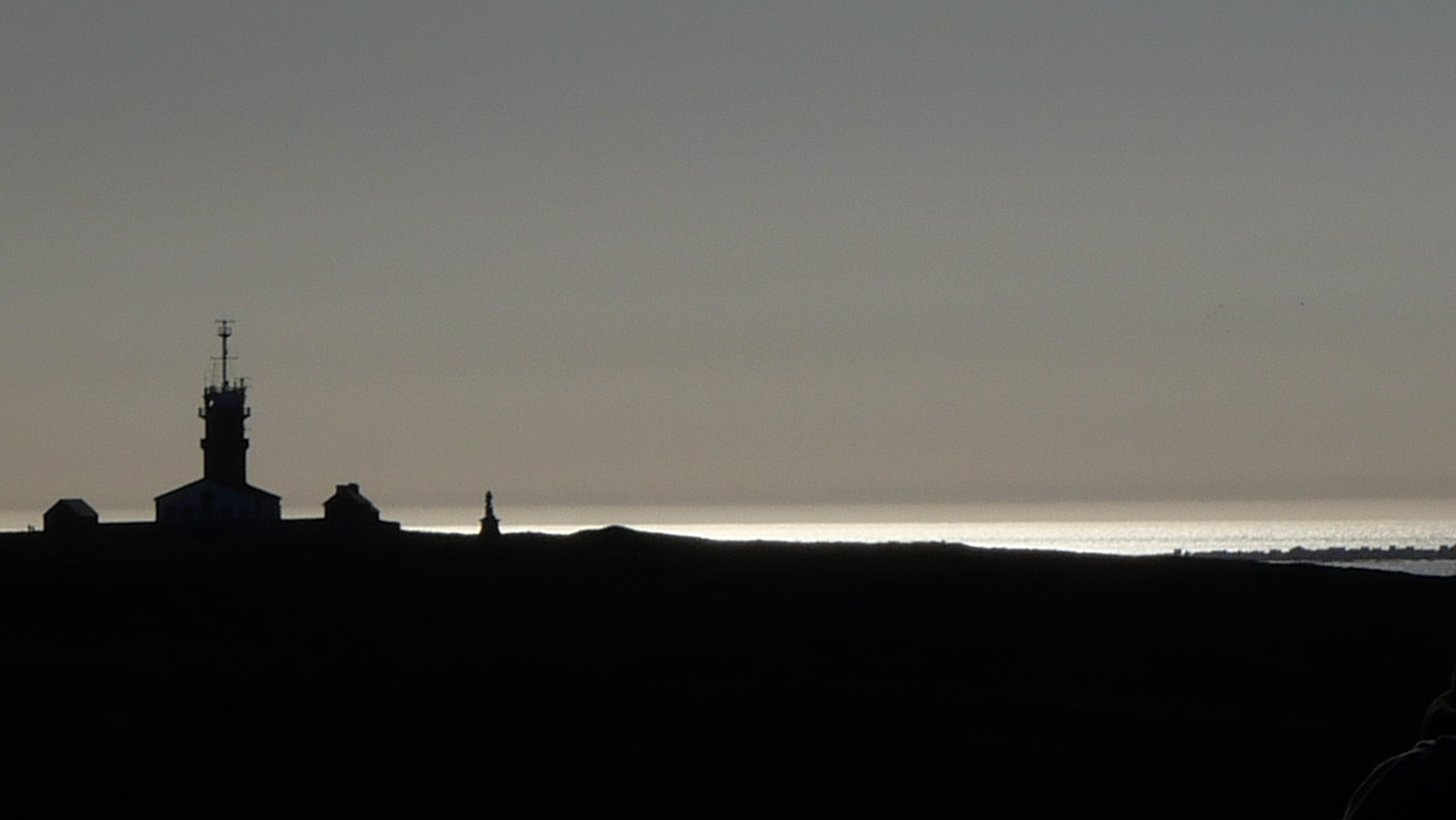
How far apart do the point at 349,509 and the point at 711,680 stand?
2248 inches

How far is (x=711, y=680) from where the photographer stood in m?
36.4

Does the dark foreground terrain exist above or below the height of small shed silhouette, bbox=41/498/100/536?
below

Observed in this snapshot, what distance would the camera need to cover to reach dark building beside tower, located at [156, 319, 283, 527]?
95.9 m

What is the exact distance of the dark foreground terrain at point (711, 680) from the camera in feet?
91.2

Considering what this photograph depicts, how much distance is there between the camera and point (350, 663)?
1467 inches

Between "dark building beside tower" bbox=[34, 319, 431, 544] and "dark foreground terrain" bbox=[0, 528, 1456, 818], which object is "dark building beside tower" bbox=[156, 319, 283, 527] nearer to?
"dark building beside tower" bbox=[34, 319, 431, 544]

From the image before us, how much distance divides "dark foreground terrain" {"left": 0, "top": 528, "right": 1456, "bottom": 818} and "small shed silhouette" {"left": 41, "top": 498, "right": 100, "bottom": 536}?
34.3 metres

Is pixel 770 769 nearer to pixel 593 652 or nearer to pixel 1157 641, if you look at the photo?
pixel 593 652

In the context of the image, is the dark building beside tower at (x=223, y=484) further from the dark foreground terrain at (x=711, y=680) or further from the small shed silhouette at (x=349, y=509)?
the dark foreground terrain at (x=711, y=680)

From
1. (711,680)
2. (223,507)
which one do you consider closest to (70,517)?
A: (223,507)

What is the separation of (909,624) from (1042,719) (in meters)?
9.99

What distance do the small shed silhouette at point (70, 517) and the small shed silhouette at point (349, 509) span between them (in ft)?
35.1

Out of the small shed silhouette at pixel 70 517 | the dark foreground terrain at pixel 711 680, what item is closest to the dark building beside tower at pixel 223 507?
the small shed silhouette at pixel 70 517

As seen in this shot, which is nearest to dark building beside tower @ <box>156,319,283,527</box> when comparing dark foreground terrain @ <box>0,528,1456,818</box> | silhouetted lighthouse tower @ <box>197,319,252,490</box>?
silhouetted lighthouse tower @ <box>197,319,252,490</box>
